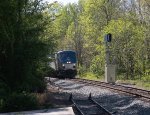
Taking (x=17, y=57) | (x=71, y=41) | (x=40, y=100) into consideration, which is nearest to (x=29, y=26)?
(x=17, y=57)

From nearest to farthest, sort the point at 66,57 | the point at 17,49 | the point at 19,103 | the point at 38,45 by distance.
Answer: the point at 19,103
the point at 17,49
the point at 38,45
the point at 66,57

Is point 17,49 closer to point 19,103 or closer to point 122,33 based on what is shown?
point 19,103

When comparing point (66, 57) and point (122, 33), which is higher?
point (122, 33)

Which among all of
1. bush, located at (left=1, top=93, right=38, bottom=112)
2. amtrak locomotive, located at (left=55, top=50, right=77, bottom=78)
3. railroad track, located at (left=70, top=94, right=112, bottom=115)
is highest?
amtrak locomotive, located at (left=55, top=50, right=77, bottom=78)

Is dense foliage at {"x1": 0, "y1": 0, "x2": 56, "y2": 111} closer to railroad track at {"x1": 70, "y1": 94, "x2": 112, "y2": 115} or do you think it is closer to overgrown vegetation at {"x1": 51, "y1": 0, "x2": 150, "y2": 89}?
railroad track at {"x1": 70, "y1": 94, "x2": 112, "y2": 115}

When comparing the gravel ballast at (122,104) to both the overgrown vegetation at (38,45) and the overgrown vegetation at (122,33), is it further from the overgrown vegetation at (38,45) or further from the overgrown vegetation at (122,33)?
the overgrown vegetation at (122,33)

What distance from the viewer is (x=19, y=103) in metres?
17.5

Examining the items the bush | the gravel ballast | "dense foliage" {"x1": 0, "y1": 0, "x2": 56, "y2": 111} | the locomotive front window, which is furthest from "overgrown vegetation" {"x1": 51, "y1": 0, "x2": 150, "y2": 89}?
the bush

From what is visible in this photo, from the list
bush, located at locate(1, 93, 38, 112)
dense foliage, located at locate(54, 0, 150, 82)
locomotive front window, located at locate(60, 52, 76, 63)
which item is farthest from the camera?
locomotive front window, located at locate(60, 52, 76, 63)

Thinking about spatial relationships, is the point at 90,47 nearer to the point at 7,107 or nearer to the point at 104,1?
the point at 104,1

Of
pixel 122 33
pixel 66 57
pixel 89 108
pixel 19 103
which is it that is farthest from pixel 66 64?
pixel 19 103

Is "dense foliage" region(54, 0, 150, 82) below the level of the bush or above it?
above

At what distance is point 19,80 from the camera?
21.8 m

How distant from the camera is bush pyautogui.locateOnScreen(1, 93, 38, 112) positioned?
17.3m
